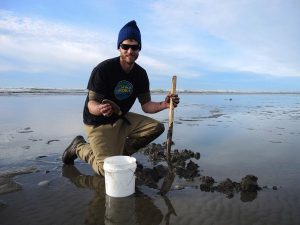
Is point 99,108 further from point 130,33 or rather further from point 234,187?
point 234,187

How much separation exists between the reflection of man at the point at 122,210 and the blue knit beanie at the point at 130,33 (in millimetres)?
2220

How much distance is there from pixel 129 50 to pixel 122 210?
8.05ft

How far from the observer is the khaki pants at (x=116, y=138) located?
5.18 metres

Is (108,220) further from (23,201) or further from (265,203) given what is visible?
(265,203)

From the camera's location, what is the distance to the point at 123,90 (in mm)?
5453

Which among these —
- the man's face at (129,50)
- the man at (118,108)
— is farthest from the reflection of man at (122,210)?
the man's face at (129,50)

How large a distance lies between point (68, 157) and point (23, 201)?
1771 mm

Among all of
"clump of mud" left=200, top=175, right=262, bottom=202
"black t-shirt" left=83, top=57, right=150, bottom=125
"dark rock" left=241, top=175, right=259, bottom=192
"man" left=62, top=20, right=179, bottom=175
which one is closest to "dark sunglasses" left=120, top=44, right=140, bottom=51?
"man" left=62, top=20, right=179, bottom=175

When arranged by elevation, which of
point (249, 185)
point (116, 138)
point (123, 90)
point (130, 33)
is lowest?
point (249, 185)

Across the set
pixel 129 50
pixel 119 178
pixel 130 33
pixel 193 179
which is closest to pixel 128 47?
pixel 129 50

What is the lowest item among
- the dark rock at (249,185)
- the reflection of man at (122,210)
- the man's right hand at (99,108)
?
the reflection of man at (122,210)

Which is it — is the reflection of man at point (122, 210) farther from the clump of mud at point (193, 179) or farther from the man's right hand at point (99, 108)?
the man's right hand at point (99, 108)

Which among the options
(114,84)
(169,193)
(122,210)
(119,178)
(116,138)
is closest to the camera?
(122,210)

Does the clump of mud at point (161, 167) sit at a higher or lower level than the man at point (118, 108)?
lower
